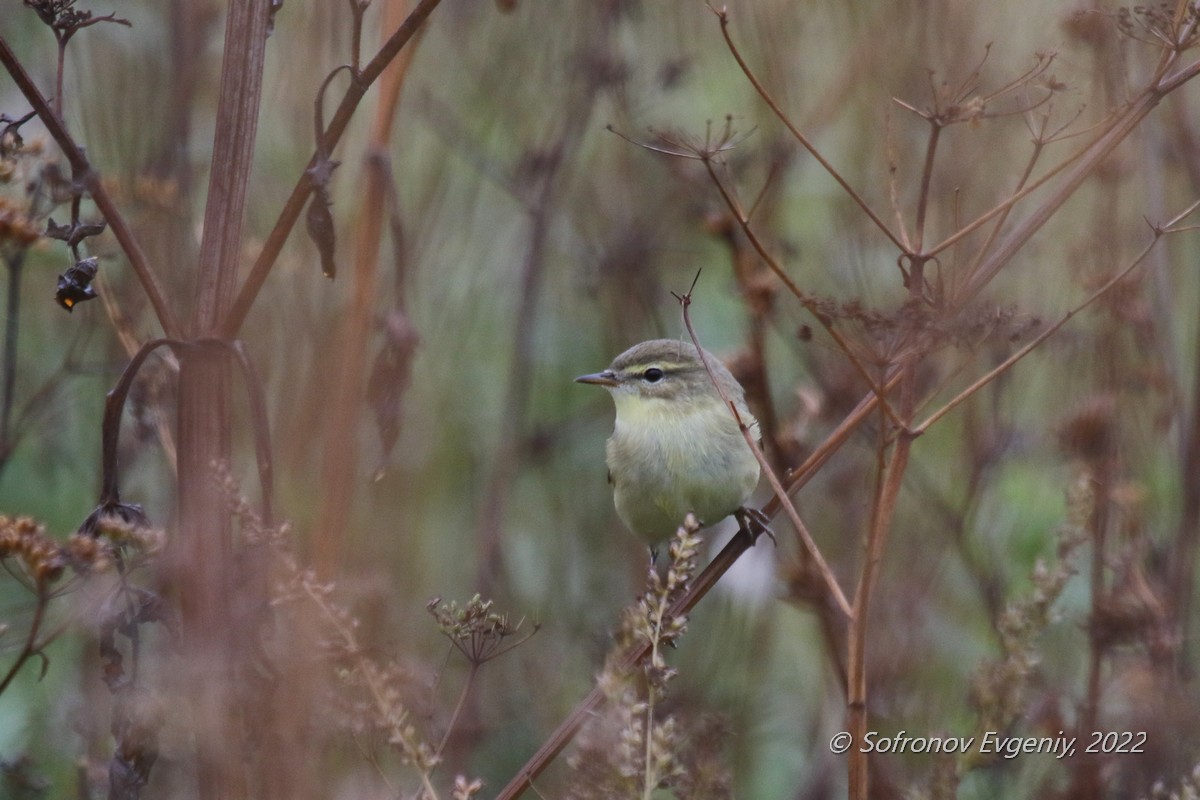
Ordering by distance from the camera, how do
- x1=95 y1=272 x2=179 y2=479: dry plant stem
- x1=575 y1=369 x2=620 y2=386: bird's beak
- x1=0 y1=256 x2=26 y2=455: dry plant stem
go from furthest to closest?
1. x1=575 y1=369 x2=620 y2=386: bird's beak
2. x1=0 y1=256 x2=26 y2=455: dry plant stem
3. x1=95 y1=272 x2=179 y2=479: dry plant stem

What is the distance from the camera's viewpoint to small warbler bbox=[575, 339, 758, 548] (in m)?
3.38

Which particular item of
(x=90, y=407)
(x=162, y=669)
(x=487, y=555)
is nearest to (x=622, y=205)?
(x=487, y=555)

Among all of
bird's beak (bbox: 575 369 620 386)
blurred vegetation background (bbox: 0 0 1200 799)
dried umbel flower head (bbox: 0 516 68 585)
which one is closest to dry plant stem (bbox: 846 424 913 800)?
blurred vegetation background (bbox: 0 0 1200 799)

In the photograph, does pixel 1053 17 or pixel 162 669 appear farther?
pixel 1053 17

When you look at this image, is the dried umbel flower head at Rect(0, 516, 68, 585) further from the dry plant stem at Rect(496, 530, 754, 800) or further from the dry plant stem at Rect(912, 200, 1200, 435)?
the dry plant stem at Rect(912, 200, 1200, 435)

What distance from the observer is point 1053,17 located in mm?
3916

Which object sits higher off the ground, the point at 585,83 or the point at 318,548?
the point at 585,83

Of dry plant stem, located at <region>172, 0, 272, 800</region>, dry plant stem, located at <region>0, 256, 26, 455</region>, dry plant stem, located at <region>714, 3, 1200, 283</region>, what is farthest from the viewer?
dry plant stem, located at <region>0, 256, 26, 455</region>

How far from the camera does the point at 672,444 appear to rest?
3496mm

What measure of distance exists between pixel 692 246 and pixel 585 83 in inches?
36.0

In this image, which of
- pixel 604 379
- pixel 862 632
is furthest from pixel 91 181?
pixel 604 379

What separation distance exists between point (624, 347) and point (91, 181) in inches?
108

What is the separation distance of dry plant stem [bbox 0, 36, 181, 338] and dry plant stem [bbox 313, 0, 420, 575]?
1.30 ft

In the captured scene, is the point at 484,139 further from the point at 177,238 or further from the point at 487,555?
the point at 177,238
